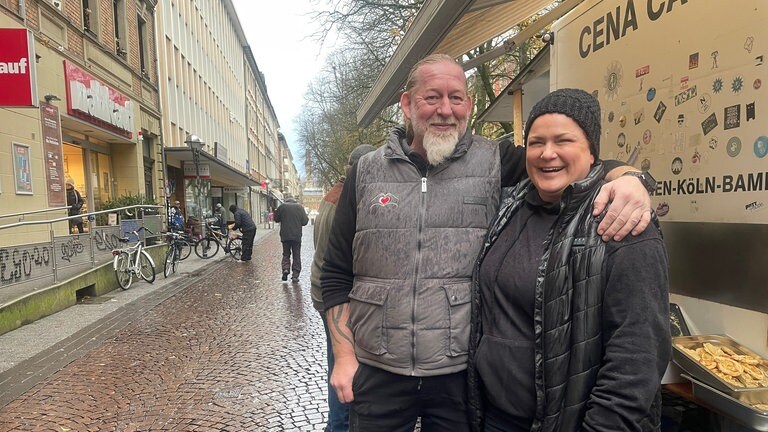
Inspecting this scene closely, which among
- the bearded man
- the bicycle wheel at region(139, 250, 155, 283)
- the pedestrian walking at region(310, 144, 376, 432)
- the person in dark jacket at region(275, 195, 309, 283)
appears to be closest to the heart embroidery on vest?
the bearded man

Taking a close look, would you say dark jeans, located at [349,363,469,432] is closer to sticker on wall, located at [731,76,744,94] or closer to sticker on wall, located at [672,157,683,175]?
sticker on wall, located at [672,157,683,175]

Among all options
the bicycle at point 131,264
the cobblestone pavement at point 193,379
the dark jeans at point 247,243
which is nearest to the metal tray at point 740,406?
the cobblestone pavement at point 193,379

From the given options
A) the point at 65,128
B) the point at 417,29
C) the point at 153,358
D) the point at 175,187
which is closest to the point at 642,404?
the point at 417,29

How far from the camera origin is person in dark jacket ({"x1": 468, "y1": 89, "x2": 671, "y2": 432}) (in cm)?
125

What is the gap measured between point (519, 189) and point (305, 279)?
927 cm

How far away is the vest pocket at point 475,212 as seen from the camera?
1729 mm

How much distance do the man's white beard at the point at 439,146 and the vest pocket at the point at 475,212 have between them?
179mm

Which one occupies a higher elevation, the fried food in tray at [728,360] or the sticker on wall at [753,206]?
the sticker on wall at [753,206]

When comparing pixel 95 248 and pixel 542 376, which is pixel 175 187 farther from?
pixel 542 376

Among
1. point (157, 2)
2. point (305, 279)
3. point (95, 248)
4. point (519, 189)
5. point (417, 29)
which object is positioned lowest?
point (305, 279)

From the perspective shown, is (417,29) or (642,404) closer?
(642,404)

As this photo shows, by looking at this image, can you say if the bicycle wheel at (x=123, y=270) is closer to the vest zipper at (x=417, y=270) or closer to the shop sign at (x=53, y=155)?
the shop sign at (x=53, y=155)

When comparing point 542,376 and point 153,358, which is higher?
point 542,376

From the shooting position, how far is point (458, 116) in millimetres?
1817
